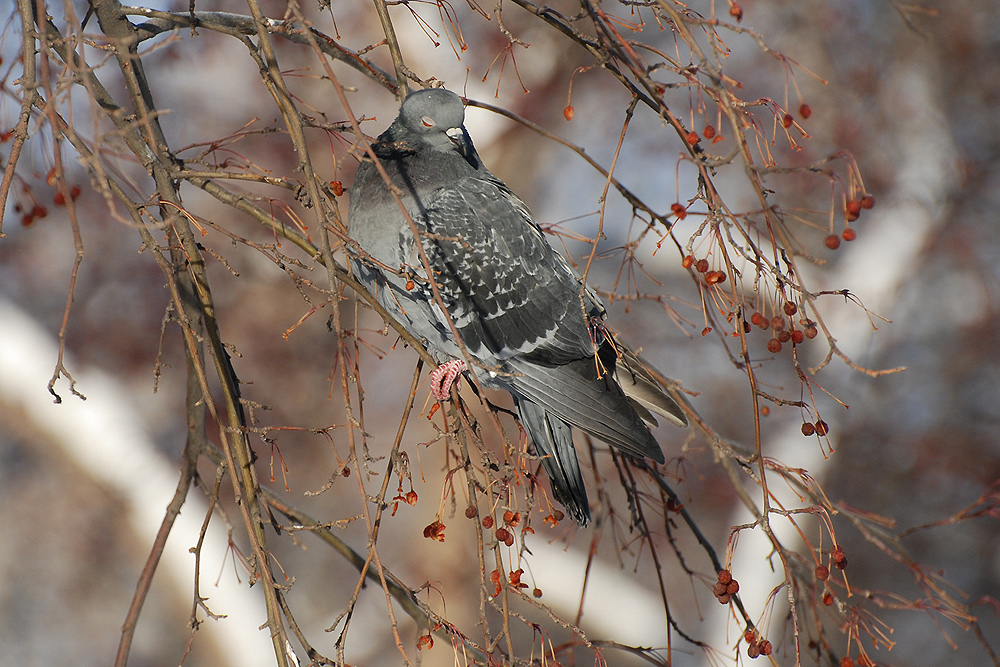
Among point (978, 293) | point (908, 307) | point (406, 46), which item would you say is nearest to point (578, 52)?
point (406, 46)

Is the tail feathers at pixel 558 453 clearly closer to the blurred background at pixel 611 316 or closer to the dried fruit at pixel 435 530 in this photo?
the dried fruit at pixel 435 530

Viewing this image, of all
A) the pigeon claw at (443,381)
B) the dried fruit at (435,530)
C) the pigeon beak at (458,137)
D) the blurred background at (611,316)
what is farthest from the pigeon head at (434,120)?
the blurred background at (611,316)

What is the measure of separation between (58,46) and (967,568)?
9.20 m

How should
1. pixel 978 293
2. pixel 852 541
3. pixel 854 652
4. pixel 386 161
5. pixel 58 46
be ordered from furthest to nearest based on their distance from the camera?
1. pixel 854 652
2. pixel 852 541
3. pixel 978 293
4. pixel 386 161
5. pixel 58 46

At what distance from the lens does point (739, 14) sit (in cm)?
139

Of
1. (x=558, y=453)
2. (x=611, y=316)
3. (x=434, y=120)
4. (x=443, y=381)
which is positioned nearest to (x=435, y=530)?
(x=443, y=381)

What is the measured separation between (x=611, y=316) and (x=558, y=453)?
5652 millimetres

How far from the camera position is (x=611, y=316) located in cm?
795

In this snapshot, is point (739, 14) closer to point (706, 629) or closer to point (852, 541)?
point (706, 629)

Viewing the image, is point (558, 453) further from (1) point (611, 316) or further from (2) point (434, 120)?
(1) point (611, 316)

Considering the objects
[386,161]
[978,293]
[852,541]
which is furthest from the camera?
[852,541]

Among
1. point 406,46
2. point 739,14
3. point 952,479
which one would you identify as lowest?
point 739,14

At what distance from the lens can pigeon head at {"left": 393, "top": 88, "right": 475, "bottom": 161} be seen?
88.1 inches

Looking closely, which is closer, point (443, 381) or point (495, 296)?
point (443, 381)
